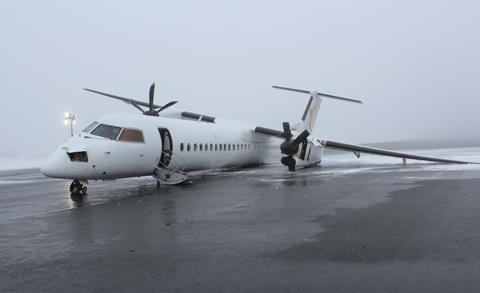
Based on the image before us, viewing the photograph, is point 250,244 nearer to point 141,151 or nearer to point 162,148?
point 141,151

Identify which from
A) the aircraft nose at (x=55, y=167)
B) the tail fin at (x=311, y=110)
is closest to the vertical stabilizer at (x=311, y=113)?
the tail fin at (x=311, y=110)

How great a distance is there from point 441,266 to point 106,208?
29.6 ft

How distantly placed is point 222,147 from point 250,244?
18831 mm

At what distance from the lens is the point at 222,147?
2627 cm

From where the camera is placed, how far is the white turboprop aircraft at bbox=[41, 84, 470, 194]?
15.8 m

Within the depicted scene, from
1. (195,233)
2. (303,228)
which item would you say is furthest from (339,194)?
(195,233)

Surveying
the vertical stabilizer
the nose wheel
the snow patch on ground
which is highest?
the vertical stabilizer

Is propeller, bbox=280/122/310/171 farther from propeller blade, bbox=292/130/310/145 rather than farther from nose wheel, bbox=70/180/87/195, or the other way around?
nose wheel, bbox=70/180/87/195

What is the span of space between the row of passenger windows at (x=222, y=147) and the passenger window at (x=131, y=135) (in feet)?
10.8

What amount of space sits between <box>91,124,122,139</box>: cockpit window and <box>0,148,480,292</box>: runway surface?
3.86 metres

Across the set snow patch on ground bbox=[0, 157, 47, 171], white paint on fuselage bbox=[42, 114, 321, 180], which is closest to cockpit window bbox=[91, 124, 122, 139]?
white paint on fuselage bbox=[42, 114, 321, 180]

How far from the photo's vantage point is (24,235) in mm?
8914

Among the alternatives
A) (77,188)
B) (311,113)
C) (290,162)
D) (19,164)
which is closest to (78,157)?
(77,188)

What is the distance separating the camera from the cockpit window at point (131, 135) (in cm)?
1767
